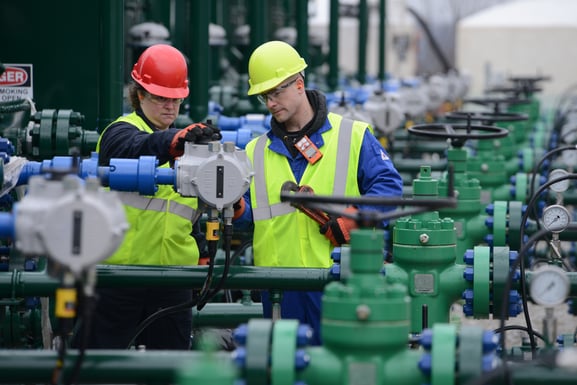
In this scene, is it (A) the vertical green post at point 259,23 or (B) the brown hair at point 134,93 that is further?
(A) the vertical green post at point 259,23

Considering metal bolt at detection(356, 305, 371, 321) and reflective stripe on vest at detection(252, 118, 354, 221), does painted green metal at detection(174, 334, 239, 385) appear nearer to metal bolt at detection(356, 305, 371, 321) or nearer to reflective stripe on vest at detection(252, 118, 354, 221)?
metal bolt at detection(356, 305, 371, 321)

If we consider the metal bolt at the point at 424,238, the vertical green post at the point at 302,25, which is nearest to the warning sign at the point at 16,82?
the metal bolt at the point at 424,238

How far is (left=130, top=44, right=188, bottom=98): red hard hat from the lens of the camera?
19.6 feet

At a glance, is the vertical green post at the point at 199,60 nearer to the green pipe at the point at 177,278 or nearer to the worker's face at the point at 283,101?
the worker's face at the point at 283,101

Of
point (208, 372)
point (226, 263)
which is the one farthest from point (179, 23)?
point (208, 372)

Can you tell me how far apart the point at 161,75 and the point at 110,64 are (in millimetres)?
1469

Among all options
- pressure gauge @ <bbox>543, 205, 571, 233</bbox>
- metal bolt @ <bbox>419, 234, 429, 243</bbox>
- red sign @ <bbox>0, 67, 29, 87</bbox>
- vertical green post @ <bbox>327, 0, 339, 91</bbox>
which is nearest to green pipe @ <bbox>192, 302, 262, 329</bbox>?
metal bolt @ <bbox>419, 234, 429, 243</bbox>

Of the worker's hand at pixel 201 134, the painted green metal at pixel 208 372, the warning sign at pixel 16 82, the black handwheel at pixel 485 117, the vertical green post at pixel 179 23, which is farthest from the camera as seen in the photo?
the vertical green post at pixel 179 23

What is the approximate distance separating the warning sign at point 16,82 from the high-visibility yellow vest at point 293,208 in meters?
3.14

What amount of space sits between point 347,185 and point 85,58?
151 inches

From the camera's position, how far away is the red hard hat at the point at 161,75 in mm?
5965

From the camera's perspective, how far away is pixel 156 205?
5793mm

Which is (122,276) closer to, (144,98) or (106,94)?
(144,98)

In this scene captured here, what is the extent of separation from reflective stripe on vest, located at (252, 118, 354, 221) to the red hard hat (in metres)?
0.59
